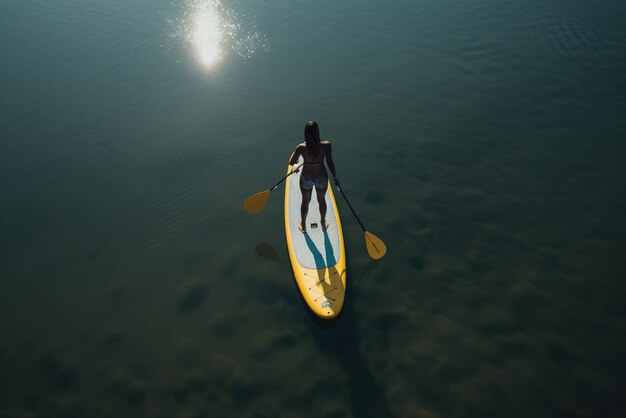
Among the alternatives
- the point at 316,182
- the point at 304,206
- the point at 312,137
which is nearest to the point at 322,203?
the point at 304,206

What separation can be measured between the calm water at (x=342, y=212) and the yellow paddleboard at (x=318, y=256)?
481 mm

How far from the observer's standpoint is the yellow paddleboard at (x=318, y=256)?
272 inches

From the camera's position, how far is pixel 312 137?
661 centimetres

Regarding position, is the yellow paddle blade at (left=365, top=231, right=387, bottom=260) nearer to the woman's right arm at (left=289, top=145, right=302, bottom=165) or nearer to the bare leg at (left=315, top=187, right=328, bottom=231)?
the bare leg at (left=315, top=187, right=328, bottom=231)

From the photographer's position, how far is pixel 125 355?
22.7ft

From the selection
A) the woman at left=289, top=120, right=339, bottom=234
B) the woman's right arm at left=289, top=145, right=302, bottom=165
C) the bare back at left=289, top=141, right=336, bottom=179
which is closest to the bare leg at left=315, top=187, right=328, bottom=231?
the woman at left=289, top=120, right=339, bottom=234

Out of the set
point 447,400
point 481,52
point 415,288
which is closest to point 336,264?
point 415,288

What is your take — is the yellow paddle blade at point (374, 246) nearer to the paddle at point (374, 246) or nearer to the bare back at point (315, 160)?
the paddle at point (374, 246)

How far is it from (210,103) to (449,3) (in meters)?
12.3

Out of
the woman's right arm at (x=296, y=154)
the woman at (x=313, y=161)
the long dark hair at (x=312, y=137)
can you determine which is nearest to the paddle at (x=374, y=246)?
the woman at (x=313, y=161)

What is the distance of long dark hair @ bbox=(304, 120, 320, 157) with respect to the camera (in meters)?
6.50

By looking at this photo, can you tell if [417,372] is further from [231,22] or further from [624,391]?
[231,22]

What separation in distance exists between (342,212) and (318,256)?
1785 millimetres

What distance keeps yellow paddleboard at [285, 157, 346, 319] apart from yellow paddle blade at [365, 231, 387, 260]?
535 millimetres
